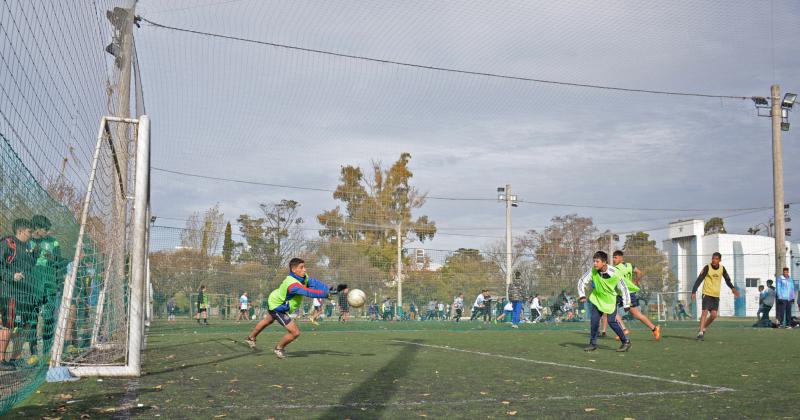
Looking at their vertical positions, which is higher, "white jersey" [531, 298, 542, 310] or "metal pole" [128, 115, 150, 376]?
"metal pole" [128, 115, 150, 376]

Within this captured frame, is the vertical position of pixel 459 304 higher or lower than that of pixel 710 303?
lower

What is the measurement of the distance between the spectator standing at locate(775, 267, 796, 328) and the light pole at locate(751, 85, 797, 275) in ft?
6.24

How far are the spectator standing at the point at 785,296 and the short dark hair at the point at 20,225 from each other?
74.7 ft

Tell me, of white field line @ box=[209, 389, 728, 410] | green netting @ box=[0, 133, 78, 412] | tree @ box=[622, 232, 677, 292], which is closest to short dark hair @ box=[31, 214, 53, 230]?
green netting @ box=[0, 133, 78, 412]

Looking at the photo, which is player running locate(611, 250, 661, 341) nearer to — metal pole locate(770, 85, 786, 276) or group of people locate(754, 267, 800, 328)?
group of people locate(754, 267, 800, 328)

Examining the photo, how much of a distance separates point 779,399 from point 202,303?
84.6 ft

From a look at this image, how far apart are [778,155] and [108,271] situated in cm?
2520

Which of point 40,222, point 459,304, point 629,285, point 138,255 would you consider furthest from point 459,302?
point 40,222

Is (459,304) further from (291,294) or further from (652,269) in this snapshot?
(291,294)

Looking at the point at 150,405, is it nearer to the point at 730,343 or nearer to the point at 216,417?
the point at 216,417

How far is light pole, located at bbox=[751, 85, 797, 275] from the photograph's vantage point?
27266 millimetres

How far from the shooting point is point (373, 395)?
24.5 ft

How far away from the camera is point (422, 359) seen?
11.9 meters

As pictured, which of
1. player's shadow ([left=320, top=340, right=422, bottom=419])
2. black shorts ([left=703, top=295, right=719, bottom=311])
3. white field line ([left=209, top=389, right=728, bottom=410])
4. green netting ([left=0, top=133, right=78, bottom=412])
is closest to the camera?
player's shadow ([left=320, top=340, right=422, bottom=419])
